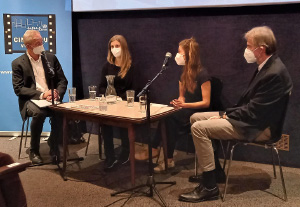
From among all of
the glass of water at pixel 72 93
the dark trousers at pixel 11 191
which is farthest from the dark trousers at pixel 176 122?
the dark trousers at pixel 11 191

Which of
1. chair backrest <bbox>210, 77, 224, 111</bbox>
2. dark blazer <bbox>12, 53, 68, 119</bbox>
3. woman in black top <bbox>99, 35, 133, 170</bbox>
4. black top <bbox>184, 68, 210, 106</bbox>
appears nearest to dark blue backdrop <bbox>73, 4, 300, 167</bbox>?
chair backrest <bbox>210, 77, 224, 111</bbox>

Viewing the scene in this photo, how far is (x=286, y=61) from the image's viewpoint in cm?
378

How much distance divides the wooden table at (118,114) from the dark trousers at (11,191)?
3.69 feet

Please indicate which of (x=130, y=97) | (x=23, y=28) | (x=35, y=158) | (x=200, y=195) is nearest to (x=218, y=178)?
(x=200, y=195)

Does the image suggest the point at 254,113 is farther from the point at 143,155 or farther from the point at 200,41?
the point at 143,155

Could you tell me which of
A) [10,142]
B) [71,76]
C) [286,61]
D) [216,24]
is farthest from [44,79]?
[286,61]

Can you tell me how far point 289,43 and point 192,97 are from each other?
1074 millimetres

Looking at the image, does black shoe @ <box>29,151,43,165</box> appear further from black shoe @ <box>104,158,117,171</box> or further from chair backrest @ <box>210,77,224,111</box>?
chair backrest @ <box>210,77,224,111</box>

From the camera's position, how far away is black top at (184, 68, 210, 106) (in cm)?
370

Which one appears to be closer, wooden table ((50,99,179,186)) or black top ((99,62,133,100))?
wooden table ((50,99,179,186))

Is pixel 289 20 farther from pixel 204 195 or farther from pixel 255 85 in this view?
pixel 204 195

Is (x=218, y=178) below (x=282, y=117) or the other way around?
below

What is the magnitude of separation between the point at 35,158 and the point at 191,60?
6.41 feet

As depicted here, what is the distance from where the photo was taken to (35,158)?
4.11 m
